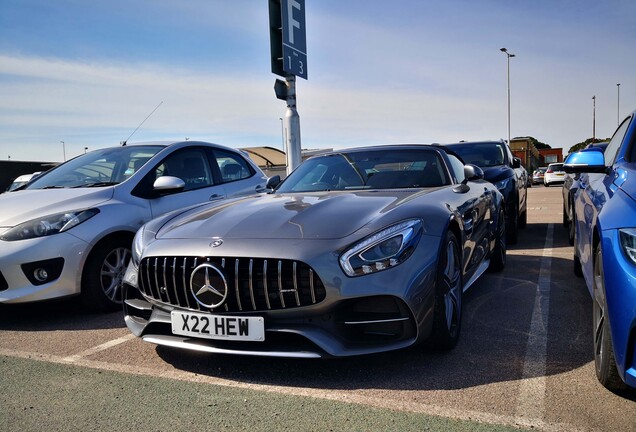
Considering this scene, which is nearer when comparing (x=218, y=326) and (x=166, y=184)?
(x=218, y=326)

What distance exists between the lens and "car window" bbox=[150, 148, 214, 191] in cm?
A: 528

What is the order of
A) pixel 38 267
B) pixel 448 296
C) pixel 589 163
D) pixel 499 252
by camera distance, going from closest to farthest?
pixel 448 296, pixel 589 163, pixel 38 267, pixel 499 252

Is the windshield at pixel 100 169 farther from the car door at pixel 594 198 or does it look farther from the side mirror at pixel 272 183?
the car door at pixel 594 198

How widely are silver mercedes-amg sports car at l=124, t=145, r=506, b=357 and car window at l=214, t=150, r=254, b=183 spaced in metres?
2.52

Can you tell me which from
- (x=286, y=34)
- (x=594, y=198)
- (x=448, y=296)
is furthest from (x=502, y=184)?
(x=448, y=296)

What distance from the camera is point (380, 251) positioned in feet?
9.11

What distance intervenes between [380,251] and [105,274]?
267 centimetres

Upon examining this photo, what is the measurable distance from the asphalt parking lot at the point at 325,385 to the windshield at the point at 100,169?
1.60 m

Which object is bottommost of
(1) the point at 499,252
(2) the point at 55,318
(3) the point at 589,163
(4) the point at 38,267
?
(2) the point at 55,318

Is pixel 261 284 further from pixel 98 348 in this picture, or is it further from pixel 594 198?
pixel 594 198

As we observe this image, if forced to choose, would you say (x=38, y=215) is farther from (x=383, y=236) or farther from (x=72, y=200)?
(x=383, y=236)

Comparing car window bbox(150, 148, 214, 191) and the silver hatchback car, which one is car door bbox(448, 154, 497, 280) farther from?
car window bbox(150, 148, 214, 191)

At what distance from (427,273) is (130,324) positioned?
5.94 ft

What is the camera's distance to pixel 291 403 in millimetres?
2537
